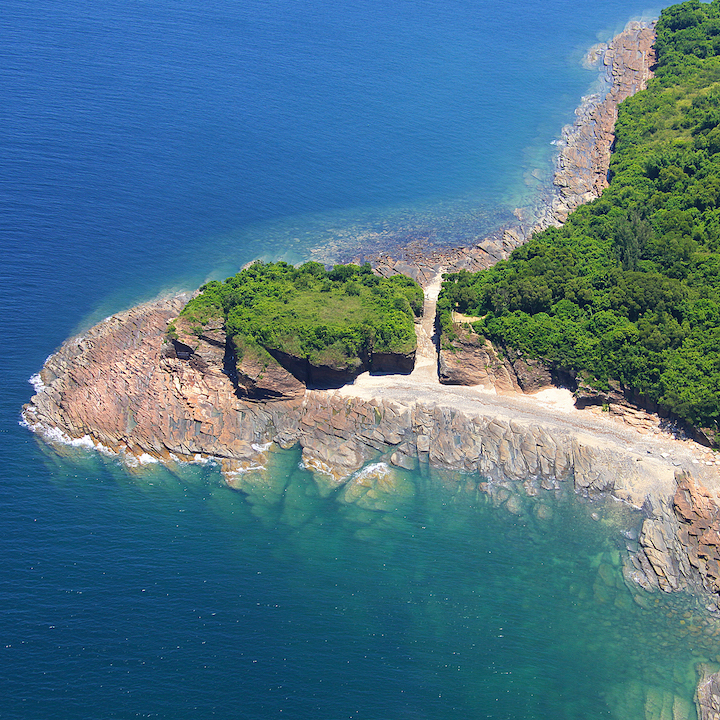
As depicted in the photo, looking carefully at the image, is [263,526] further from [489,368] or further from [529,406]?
[529,406]

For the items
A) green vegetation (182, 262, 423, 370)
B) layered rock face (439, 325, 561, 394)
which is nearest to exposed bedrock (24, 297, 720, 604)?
layered rock face (439, 325, 561, 394)

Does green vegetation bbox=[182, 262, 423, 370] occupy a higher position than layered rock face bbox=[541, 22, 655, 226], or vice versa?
layered rock face bbox=[541, 22, 655, 226]

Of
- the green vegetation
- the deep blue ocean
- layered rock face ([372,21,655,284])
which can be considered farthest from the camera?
layered rock face ([372,21,655,284])

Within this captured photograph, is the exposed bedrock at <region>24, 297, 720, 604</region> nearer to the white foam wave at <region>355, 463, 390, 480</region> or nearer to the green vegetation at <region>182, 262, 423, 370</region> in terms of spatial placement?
the white foam wave at <region>355, 463, 390, 480</region>

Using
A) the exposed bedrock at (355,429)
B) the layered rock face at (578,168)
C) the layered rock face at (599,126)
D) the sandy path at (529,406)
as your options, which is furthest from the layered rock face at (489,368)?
the layered rock face at (599,126)

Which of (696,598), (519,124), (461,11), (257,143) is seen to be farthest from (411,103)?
(696,598)

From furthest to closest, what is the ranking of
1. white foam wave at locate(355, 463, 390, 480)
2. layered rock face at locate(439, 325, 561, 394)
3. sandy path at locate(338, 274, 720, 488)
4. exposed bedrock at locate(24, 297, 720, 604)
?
layered rock face at locate(439, 325, 561, 394)
white foam wave at locate(355, 463, 390, 480)
sandy path at locate(338, 274, 720, 488)
exposed bedrock at locate(24, 297, 720, 604)

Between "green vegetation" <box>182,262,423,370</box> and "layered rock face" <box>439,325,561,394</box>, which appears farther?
"layered rock face" <box>439,325,561,394</box>
